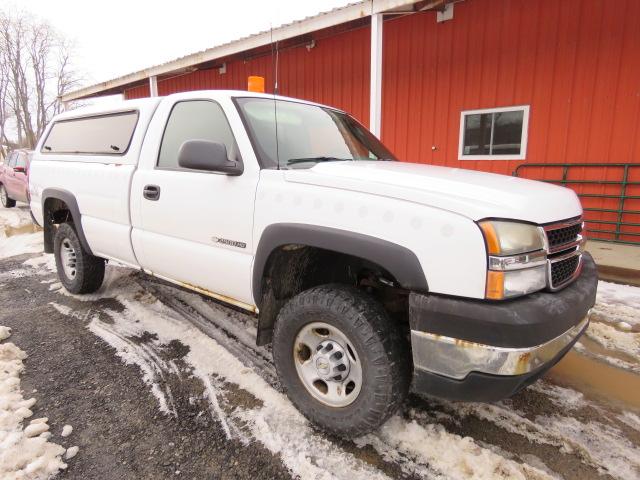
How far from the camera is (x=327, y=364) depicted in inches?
83.8

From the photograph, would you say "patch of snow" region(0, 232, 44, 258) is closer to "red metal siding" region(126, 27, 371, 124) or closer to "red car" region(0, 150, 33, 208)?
"red car" region(0, 150, 33, 208)

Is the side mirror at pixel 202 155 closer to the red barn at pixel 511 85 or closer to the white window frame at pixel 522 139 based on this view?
the red barn at pixel 511 85

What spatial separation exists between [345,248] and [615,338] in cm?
283

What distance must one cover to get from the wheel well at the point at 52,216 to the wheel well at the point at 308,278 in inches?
121

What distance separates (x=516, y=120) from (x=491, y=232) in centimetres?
615

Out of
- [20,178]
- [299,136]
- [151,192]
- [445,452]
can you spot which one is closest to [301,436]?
[445,452]

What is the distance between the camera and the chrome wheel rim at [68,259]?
14.3 feet

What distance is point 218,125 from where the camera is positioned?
9.01ft

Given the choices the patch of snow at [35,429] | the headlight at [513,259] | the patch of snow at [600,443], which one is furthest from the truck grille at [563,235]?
the patch of snow at [35,429]

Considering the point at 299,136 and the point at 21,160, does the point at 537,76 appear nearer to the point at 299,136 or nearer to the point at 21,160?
the point at 299,136

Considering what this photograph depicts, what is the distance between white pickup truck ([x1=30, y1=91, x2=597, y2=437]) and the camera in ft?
5.50

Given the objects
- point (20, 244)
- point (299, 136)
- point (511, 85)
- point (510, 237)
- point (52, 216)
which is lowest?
point (20, 244)

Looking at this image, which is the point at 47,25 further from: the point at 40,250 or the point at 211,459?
the point at 211,459

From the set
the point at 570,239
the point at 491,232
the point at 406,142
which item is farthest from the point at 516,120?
the point at 491,232
